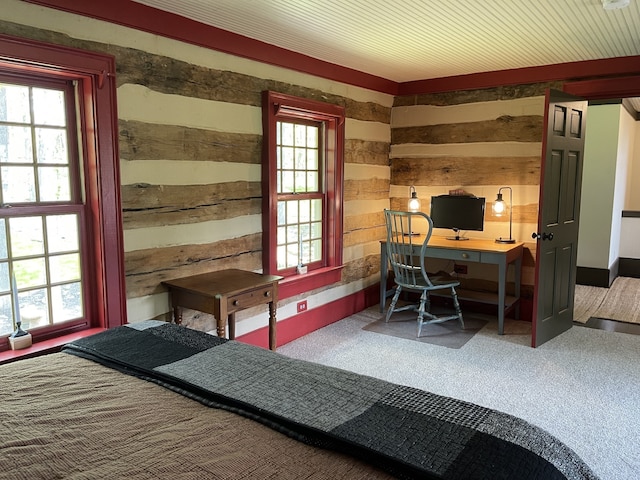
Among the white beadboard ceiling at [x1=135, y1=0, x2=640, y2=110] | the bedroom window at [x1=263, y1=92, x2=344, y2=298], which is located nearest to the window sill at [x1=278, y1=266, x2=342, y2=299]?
the bedroom window at [x1=263, y1=92, x2=344, y2=298]

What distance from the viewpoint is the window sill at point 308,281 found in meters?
3.98

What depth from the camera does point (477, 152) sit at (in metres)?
4.88

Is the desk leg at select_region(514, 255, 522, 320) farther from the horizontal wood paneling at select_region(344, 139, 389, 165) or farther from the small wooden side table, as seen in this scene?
the small wooden side table

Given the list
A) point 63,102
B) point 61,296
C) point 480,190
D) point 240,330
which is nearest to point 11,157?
point 63,102

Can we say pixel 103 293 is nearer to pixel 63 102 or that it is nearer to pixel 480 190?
pixel 63 102

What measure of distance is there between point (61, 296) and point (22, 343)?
0.33 metres

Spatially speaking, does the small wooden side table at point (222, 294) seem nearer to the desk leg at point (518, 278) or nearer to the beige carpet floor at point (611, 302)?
the desk leg at point (518, 278)

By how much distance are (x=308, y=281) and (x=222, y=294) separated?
150cm

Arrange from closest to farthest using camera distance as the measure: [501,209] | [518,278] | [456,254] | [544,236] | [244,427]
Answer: [244,427], [544,236], [456,254], [501,209], [518,278]

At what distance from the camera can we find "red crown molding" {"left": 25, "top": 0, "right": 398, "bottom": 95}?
2.58 meters

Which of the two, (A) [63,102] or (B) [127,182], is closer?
(A) [63,102]

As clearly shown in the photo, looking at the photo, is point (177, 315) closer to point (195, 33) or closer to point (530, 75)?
point (195, 33)

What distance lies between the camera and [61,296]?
2.66 metres

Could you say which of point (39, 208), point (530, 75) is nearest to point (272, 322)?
point (39, 208)
